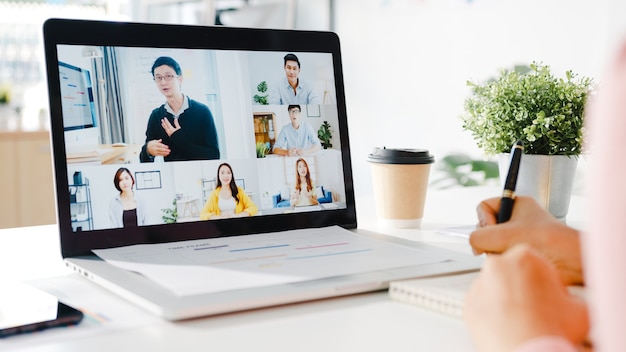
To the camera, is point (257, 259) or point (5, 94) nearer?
point (257, 259)

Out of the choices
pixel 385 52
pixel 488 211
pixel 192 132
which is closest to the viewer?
pixel 488 211

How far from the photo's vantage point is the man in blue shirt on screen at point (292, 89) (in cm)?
101

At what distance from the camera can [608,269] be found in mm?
330

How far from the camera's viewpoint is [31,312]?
65 centimetres

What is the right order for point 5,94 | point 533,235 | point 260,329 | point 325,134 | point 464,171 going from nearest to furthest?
point 260,329
point 533,235
point 325,134
point 464,171
point 5,94

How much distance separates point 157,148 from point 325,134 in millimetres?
244

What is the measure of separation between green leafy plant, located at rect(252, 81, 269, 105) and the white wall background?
1812mm

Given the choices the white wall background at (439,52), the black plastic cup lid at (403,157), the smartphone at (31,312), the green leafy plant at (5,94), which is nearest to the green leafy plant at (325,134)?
the black plastic cup lid at (403,157)

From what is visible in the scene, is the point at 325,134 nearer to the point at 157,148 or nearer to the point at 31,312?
the point at 157,148

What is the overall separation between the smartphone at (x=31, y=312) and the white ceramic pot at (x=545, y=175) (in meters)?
0.67

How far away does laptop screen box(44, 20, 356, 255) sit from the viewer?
34.3 inches

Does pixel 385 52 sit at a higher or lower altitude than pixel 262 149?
higher

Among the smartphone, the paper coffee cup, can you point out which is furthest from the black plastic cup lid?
the smartphone

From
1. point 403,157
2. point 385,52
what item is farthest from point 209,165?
point 385,52
